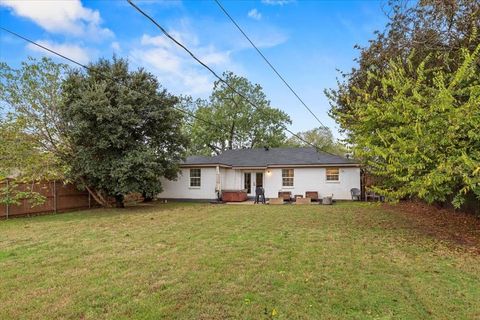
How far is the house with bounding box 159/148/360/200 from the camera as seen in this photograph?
20141mm

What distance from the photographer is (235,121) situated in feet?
112

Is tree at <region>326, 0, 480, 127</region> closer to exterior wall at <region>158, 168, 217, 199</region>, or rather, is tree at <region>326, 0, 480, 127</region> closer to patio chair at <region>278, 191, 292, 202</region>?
patio chair at <region>278, 191, 292, 202</region>

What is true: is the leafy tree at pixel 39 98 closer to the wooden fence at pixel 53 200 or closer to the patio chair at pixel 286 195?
the wooden fence at pixel 53 200

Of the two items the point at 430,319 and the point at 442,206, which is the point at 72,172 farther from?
the point at 442,206

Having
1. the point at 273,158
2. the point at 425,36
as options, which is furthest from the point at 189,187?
the point at 425,36

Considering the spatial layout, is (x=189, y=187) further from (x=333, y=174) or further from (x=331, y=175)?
(x=333, y=174)

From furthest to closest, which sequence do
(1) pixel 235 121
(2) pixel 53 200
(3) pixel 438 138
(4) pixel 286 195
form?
(1) pixel 235 121
(4) pixel 286 195
(2) pixel 53 200
(3) pixel 438 138

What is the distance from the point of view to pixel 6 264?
5629 millimetres

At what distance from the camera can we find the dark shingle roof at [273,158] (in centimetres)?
2064

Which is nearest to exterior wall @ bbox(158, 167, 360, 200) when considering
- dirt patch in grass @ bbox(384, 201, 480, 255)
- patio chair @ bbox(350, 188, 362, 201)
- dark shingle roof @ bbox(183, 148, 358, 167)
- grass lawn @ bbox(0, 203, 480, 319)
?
patio chair @ bbox(350, 188, 362, 201)

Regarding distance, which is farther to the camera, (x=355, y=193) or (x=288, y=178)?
(x=288, y=178)

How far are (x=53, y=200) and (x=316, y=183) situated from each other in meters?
14.9

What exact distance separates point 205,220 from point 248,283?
6.84 metres

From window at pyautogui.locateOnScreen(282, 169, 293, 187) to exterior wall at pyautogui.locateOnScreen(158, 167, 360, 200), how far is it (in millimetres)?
207
